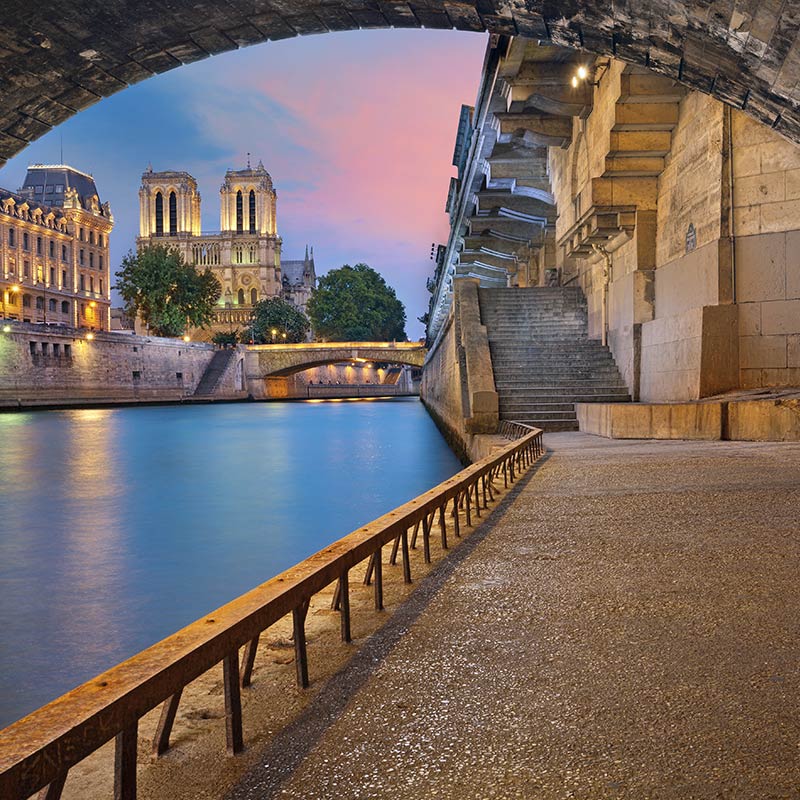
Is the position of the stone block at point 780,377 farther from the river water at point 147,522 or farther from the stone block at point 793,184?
the river water at point 147,522

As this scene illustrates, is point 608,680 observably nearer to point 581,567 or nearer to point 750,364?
point 581,567

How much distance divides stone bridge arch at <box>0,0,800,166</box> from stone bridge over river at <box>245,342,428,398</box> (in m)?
63.3

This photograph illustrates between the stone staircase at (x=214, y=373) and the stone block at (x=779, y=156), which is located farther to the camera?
the stone staircase at (x=214, y=373)

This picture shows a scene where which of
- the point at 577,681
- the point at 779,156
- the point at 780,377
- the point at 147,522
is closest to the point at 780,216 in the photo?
the point at 779,156

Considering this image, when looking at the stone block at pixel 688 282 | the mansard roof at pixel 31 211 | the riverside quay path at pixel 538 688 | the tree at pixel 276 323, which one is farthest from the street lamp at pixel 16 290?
the riverside quay path at pixel 538 688

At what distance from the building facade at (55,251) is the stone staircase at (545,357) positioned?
58.1 metres

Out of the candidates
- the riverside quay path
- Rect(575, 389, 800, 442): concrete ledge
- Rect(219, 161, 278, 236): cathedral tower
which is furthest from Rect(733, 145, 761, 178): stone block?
Rect(219, 161, 278, 236): cathedral tower

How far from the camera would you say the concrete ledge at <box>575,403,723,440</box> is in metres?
11.9

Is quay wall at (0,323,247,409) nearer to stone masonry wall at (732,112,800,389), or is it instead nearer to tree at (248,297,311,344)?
tree at (248,297,311,344)

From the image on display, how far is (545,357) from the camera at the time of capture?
59.5ft

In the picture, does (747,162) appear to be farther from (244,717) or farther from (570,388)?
(244,717)

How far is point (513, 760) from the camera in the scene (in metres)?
2.46

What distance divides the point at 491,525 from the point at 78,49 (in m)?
6.48

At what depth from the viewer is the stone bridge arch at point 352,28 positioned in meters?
6.46
